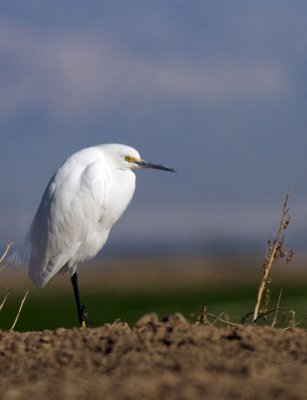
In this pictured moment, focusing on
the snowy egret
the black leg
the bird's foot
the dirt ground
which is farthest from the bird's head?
the dirt ground

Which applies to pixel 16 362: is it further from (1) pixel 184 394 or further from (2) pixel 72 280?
(2) pixel 72 280

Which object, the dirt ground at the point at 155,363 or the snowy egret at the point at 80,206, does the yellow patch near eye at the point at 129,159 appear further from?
the dirt ground at the point at 155,363

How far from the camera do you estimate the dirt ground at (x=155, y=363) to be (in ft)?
13.8

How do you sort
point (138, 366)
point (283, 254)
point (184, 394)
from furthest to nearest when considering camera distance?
point (283, 254), point (138, 366), point (184, 394)

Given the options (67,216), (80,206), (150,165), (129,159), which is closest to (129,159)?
(129,159)

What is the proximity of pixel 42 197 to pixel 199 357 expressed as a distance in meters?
5.03

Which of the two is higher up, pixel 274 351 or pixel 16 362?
pixel 274 351

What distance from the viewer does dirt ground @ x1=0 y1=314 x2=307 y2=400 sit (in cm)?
420

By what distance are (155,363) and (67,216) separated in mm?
4732

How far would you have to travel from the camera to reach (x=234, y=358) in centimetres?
514

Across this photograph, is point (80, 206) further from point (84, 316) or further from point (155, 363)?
point (155, 363)

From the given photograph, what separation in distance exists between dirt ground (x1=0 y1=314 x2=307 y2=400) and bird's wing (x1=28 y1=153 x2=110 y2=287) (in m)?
3.23

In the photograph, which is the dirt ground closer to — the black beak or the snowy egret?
the snowy egret

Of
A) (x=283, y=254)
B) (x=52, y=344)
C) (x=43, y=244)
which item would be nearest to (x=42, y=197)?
(x=43, y=244)
